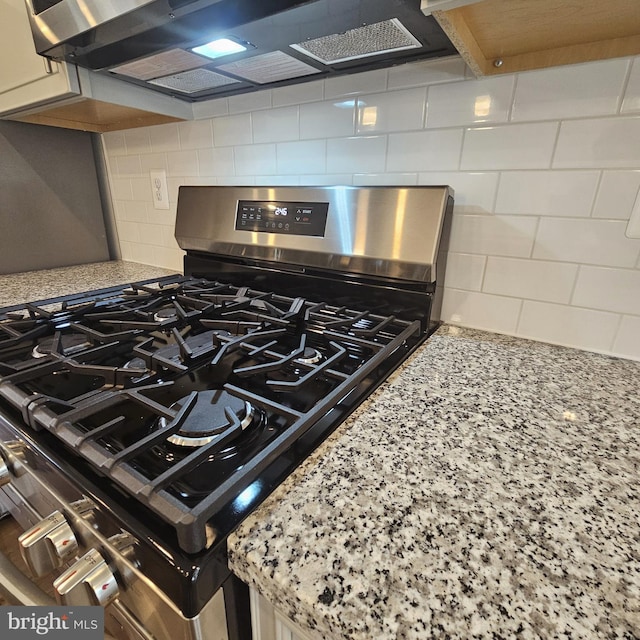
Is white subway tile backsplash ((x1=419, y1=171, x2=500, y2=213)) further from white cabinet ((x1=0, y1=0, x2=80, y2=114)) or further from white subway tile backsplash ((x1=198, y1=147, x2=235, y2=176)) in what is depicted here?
white cabinet ((x1=0, y1=0, x2=80, y2=114))

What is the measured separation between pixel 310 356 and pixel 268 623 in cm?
38

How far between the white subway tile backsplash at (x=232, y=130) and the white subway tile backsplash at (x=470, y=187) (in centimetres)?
58

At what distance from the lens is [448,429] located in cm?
50

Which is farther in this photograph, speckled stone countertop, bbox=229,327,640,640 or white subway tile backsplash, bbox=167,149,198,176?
white subway tile backsplash, bbox=167,149,198,176

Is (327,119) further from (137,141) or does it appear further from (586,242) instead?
(137,141)

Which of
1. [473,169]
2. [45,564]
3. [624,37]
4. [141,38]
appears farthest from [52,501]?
[624,37]

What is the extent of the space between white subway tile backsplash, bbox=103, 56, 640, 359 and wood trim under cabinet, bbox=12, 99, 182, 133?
1.40 ft

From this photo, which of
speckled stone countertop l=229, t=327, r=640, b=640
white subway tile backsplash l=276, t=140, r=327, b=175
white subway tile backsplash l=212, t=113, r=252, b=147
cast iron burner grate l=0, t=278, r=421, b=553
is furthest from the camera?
white subway tile backsplash l=212, t=113, r=252, b=147

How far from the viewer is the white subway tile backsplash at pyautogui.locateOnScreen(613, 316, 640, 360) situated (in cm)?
71

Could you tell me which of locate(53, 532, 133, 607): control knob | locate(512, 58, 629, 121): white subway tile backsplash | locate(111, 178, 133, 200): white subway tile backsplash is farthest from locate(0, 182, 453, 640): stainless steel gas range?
locate(111, 178, 133, 200): white subway tile backsplash

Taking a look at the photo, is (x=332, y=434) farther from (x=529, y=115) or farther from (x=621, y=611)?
(x=529, y=115)

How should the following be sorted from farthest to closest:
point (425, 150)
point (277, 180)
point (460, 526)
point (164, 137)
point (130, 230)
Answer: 1. point (130, 230)
2. point (164, 137)
3. point (277, 180)
4. point (425, 150)
5. point (460, 526)

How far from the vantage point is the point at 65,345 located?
2.42 ft

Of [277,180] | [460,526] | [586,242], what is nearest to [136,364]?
[460,526]
